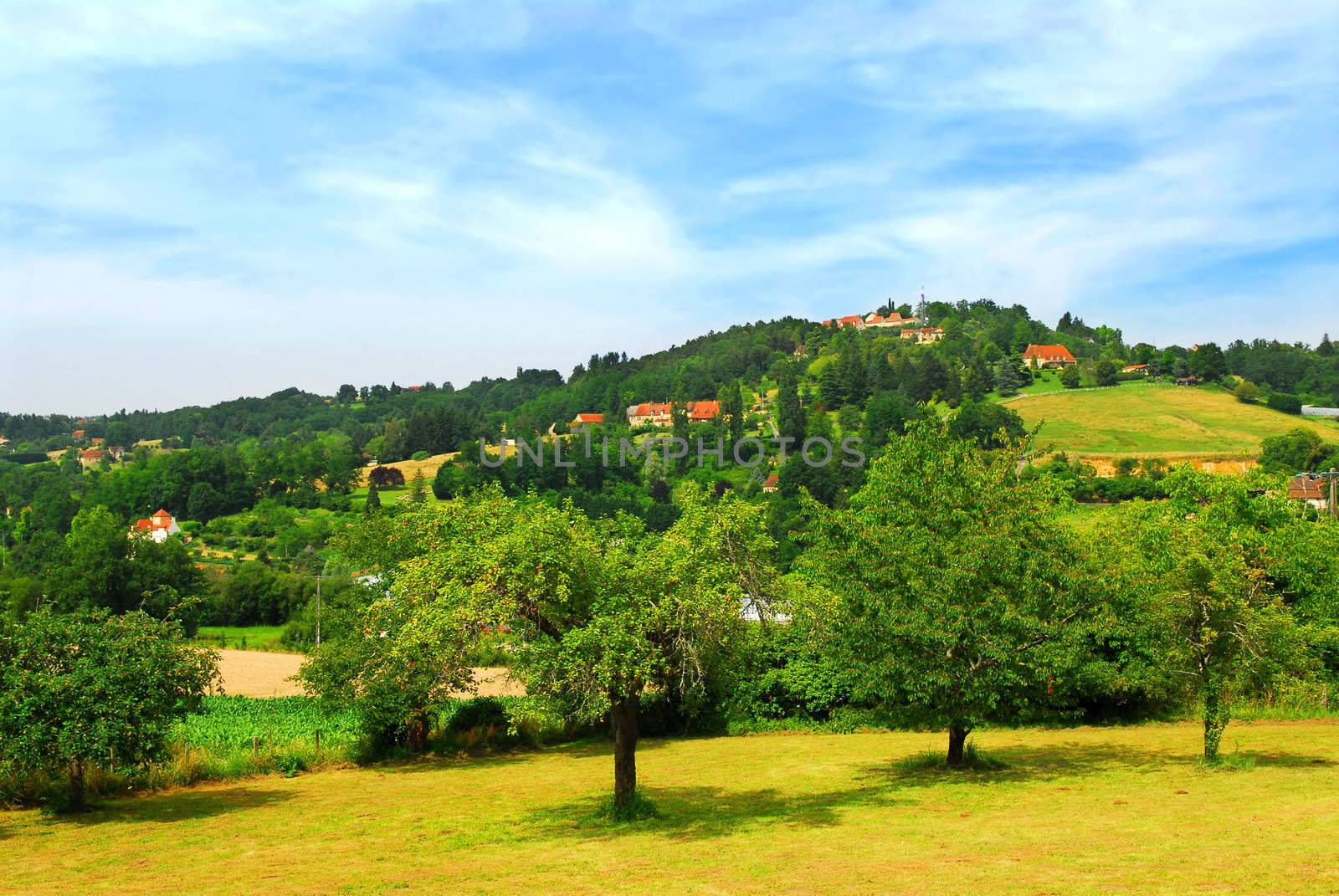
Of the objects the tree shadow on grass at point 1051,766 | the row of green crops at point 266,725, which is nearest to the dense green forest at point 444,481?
the row of green crops at point 266,725

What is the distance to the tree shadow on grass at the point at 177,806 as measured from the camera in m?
20.3

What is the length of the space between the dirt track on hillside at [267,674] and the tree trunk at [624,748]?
20.3 metres

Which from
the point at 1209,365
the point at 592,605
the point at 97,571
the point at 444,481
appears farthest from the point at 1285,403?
the point at 592,605

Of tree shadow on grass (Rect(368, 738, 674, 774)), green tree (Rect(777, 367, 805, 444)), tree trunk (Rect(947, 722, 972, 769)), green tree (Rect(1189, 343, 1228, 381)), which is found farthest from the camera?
green tree (Rect(1189, 343, 1228, 381))

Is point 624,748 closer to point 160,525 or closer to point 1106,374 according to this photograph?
point 160,525

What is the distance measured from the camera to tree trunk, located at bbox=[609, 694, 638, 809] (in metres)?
17.8

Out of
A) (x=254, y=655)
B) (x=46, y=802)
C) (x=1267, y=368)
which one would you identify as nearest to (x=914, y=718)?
(x=46, y=802)

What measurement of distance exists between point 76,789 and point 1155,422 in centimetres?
15303

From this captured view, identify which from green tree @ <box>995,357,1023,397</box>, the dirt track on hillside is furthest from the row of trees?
green tree @ <box>995,357,1023,397</box>

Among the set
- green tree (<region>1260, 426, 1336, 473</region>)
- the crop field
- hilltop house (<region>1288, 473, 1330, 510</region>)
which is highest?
green tree (<region>1260, 426, 1336, 473</region>)

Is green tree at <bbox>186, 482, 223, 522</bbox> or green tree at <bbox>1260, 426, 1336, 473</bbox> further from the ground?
green tree at <bbox>1260, 426, 1336, 473</bbox>

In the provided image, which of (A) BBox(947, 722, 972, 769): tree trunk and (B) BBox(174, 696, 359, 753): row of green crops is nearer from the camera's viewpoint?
(A) BBox(947, 722, 972, 769): tree trunk

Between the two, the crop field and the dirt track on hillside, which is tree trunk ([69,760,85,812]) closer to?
the dirt track on hillside

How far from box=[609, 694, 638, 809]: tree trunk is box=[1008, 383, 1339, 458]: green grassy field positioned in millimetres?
118947
